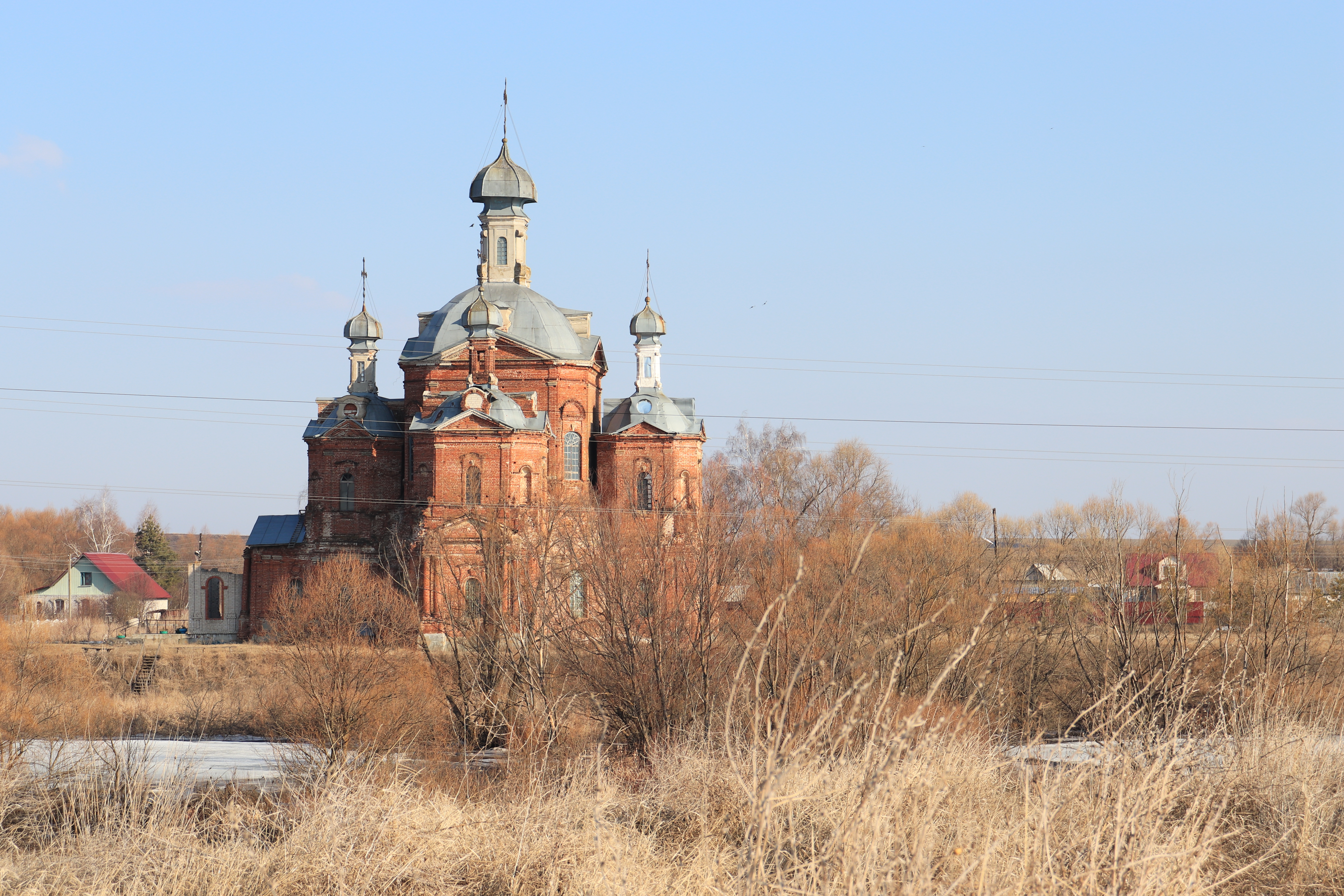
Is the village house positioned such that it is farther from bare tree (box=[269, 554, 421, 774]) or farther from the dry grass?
the dry grass

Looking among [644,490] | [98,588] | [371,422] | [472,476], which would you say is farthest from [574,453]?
[98,588]

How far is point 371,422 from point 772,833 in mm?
35363

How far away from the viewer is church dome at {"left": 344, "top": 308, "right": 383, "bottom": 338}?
43969mm

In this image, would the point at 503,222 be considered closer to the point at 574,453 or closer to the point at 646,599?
the point at 574,453

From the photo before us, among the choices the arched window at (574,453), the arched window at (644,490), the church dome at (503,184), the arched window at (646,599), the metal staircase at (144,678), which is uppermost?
the church dome at (503,184)

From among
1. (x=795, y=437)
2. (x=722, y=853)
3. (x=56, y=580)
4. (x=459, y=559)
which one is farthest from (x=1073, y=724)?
(x=56, y=580)

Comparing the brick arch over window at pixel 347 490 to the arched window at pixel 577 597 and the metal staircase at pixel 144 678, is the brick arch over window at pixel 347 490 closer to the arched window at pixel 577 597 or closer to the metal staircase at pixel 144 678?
the metal staircase at pixel 144 678

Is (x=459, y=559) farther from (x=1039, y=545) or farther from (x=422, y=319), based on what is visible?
(x=1039, y=545)

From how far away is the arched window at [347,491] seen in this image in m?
41.0

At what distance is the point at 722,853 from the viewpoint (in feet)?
29.7

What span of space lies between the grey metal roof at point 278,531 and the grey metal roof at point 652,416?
421 inches

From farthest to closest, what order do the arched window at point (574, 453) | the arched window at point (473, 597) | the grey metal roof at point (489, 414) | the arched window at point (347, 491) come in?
the arched window at point (347, 491)
the arched window at point (574, 453)
the grey metal roof at point (489, 414)
the arched window at point (473, 597)

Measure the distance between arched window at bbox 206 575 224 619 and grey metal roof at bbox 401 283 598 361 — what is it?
10.5 meters

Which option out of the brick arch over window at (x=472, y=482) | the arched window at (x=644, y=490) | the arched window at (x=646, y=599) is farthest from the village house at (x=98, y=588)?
the arched window at (x=646, y=599)
